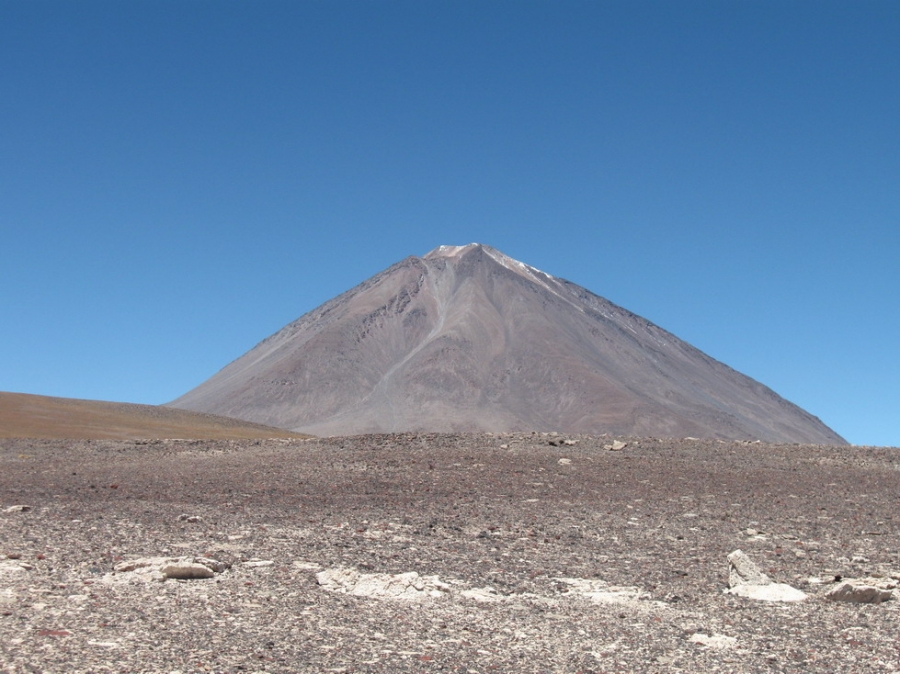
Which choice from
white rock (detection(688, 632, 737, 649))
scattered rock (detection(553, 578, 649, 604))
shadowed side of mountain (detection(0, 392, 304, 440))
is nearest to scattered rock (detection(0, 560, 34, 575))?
scattered rock (detection(553, 578, 649, 604))

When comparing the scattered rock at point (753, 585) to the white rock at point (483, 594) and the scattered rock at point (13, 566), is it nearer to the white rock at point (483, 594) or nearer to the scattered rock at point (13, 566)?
the white rock at point (483, 594)

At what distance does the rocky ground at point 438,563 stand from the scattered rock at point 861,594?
13 centimetres

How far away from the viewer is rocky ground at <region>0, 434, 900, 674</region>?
706 centimetres

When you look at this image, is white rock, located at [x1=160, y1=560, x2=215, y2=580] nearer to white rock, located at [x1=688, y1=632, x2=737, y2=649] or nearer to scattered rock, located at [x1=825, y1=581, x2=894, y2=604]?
white rock, located at [x1=688, y1=632, x2=737, y2=649]

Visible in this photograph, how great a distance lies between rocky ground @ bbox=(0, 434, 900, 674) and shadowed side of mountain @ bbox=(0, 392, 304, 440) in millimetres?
21398

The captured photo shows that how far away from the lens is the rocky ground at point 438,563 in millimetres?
7062

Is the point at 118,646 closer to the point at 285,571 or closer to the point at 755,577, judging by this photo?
the point at 285,571

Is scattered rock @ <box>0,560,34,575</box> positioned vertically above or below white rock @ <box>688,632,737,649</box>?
below

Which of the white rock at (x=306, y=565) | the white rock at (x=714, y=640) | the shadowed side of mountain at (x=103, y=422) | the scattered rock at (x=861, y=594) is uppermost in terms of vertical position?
the shadowed side of mountain at (x=103, y=422)

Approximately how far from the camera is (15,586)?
8.20 metres

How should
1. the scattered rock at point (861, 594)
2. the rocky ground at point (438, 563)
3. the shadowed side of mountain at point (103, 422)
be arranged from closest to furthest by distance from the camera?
1. the rocky ground at point (438, 563)
2. the scattered rock at point (861, 594)
3. the shadowed side of mountain at point (103, 422)

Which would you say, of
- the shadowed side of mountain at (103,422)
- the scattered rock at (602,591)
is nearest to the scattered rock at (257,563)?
the scattered rock at (602,591)

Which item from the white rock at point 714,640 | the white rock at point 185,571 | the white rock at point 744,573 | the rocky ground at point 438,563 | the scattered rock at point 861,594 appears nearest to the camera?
the rocky ground at point 438,563

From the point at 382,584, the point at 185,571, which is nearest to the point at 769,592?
the point at 382,584
